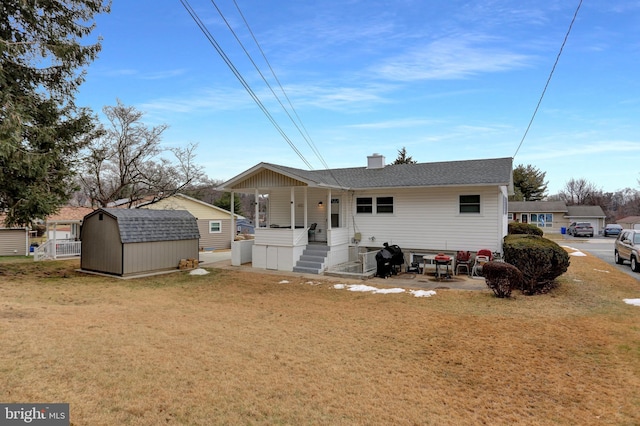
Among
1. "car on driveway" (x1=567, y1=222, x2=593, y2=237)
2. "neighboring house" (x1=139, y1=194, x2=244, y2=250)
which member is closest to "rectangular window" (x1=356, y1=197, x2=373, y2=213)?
"neighboring house" (x1=139, y1=194, x2=244, y2=250)

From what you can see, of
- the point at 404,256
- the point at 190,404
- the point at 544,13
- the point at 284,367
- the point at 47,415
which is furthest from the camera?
the point at 404,256

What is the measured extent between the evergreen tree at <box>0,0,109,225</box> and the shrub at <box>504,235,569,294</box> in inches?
577

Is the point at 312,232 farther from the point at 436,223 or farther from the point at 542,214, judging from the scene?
the point at 542,214

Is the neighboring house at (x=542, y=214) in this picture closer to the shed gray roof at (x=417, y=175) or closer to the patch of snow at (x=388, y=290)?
the shed gray roof at (x=417, y=175)

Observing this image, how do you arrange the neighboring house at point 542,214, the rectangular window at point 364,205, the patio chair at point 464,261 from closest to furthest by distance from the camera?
the patio chair at point 464,261 → the rectangular window at point 364,205 → the neighboring house at point 542,214

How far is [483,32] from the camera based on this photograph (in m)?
12.1

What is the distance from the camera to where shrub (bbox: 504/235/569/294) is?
964cm

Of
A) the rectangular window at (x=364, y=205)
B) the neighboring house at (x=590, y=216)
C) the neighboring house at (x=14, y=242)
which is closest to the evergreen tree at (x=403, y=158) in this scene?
the neighboring house at (x=590, y=216)

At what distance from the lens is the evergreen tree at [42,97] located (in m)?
11.3

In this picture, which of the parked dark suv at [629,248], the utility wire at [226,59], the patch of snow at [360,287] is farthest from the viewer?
the parked dark suv at [629,248]

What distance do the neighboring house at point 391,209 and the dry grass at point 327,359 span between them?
4846mm

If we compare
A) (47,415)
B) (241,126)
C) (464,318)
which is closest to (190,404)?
(47,415)

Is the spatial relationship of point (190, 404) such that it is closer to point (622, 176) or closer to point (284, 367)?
point (284, 367)

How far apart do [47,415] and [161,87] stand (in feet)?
55.0
